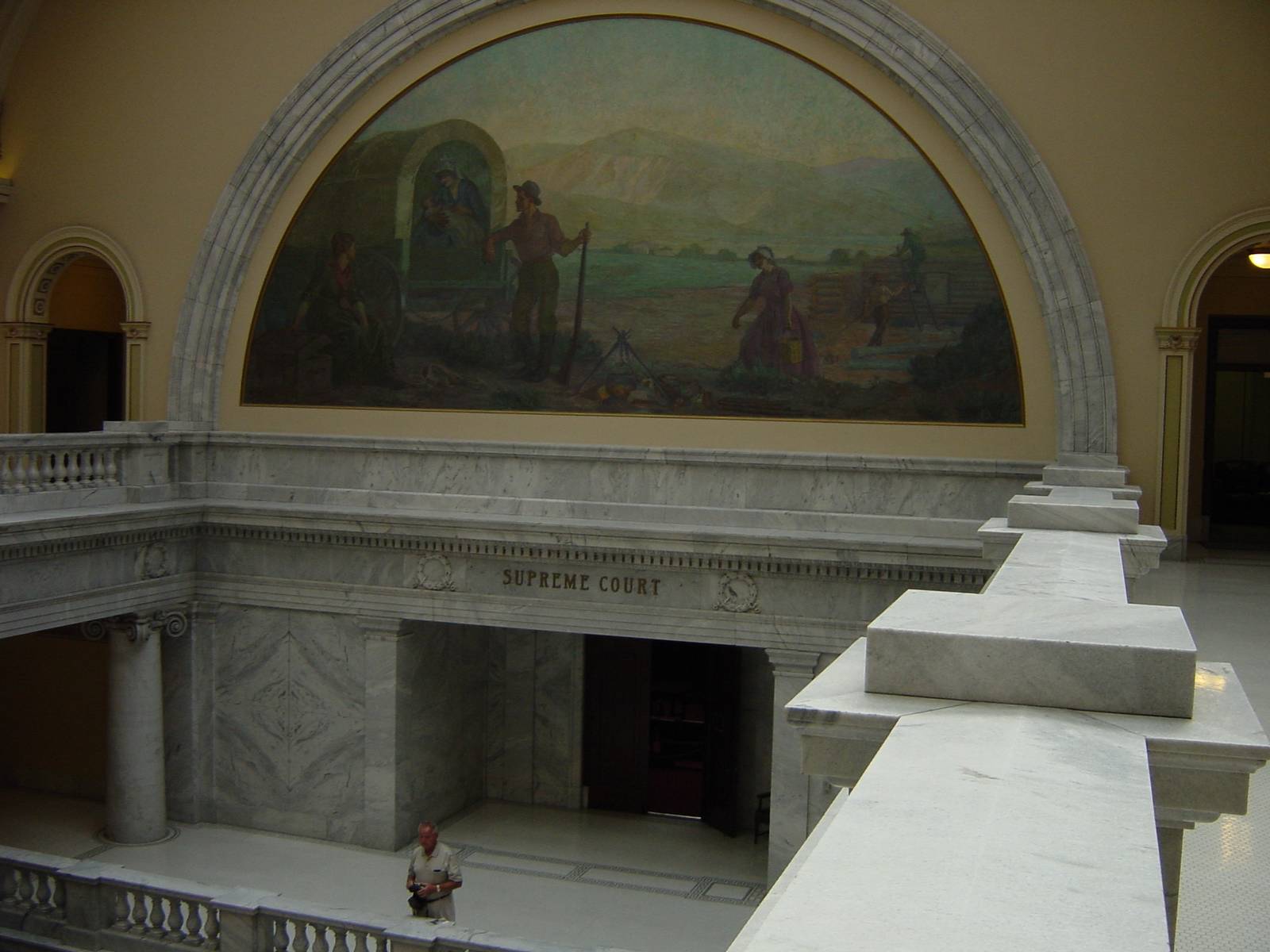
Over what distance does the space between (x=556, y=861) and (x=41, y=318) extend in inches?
352

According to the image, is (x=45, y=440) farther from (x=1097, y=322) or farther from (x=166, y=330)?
(x=1097, y=322)

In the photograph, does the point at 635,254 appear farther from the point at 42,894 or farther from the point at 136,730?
the point at 42,894

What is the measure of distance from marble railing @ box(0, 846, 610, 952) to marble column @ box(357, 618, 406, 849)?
6.49 ft

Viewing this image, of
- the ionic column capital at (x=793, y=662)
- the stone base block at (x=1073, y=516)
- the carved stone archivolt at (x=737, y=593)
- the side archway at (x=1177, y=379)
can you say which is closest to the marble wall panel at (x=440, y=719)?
the carved stone archivolt at (x=737, y=593)

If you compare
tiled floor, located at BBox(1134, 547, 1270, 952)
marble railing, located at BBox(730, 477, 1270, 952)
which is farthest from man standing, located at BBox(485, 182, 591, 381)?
marble railing, located at BBox(730, 477, 1270, 952)

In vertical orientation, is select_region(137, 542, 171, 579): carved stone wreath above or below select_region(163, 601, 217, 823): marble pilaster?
above

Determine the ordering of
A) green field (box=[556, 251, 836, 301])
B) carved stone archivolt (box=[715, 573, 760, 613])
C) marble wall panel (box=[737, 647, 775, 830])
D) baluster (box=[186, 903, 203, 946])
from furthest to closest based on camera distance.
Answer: marble wall panel (box=[737, 647, 775, 830]), green field (box=[556, 251, 836, 301]), carved stone archivolt (box=[715, 573, 760, 613]), baluster (box=[186, 903, 203, 946])

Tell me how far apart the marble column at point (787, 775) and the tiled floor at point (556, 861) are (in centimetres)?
89

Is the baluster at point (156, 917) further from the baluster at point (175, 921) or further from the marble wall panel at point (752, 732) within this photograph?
the marble wall panel at point (752, 732)

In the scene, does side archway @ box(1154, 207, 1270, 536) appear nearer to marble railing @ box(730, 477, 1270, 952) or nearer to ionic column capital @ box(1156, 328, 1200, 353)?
ionic column capital @ box(1156, 328, 1200, 353)

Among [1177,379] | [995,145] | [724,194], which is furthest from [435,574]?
[1177,379]

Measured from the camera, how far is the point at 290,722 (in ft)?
43.2

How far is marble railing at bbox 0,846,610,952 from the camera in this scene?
30.0 ft

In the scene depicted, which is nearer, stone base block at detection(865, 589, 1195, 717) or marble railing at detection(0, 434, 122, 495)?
stone base block at detection(865, 589, 1195, 717)
